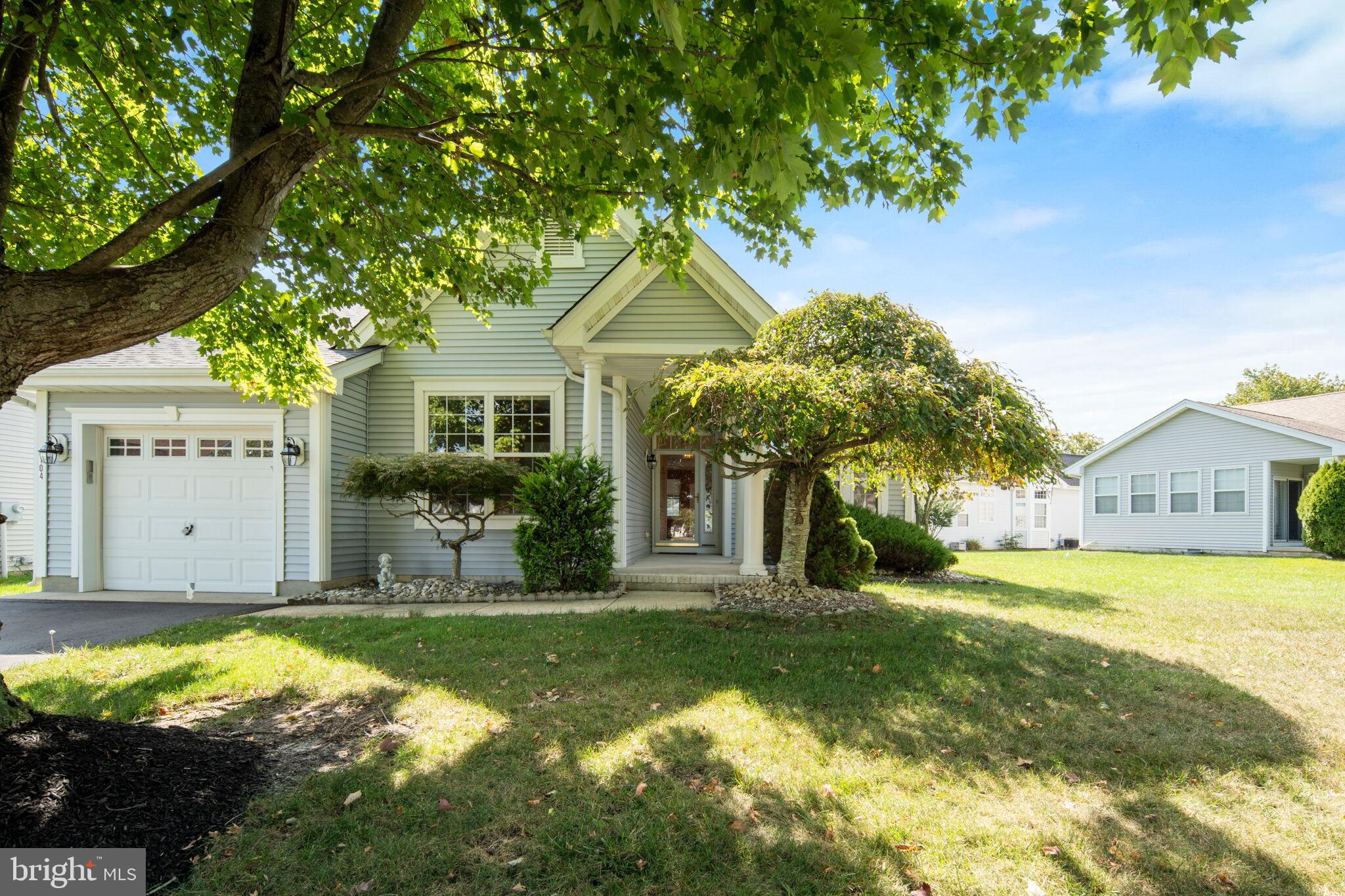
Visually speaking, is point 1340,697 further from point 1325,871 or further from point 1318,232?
point 1318,232

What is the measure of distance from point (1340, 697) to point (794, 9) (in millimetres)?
6177

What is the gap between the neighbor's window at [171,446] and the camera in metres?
9.35

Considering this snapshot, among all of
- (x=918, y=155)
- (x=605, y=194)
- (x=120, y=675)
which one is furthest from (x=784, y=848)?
(x=120, y=675)

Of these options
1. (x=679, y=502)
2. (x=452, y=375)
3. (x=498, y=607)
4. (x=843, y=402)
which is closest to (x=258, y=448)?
(x=452, y=375)

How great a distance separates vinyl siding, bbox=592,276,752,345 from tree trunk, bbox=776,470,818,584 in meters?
2.34

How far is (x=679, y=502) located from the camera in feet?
47.0

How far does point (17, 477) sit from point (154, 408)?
10.4 meters

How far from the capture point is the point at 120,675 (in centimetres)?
487

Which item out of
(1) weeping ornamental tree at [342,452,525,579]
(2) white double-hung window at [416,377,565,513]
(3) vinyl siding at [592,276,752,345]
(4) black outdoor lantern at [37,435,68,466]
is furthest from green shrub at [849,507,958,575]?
(4) black outdoor lantern at [37,435,68,466]

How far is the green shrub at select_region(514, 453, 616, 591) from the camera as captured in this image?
8195 mm

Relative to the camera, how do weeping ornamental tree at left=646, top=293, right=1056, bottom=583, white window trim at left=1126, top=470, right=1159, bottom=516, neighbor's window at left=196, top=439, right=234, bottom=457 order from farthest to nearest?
white window trim at left=1126, top=470, right=1159, bottom=516 < neighbor's window at left=196, top=439, right=234, bottom=457 < weeping ornamental tree at left=646, top=293, right=1056, bottom=583

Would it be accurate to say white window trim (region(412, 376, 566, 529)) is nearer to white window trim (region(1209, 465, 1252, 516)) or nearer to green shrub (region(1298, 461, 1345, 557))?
green shrub (region(1298, 461, 1345, 557))

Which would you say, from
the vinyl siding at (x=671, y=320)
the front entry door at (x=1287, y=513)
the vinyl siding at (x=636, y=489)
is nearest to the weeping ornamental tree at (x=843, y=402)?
the vinyl siding at (x=671, y=320)

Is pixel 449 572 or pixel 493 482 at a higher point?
pixel 493 482
